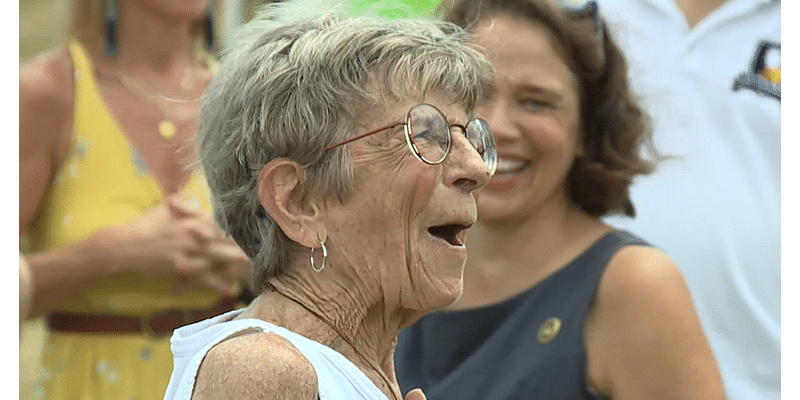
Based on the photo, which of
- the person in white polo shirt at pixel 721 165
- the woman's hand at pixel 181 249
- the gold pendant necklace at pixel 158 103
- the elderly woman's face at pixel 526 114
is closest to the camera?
the elderly woman's face at pixel 526 114

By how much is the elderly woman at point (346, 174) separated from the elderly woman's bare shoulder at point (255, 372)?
155mm

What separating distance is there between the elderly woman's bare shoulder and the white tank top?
0.08ft

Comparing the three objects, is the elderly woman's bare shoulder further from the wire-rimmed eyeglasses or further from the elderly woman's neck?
the wire-rimmed eyeglasses

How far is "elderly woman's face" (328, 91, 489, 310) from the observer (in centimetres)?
192

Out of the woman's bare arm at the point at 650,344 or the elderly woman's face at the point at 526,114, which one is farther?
the elderly woman's face at the point at 526,114

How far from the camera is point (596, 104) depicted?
3.08m

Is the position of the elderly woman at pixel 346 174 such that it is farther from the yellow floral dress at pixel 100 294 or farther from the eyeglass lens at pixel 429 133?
the yellow floral dress at pixel 100 294

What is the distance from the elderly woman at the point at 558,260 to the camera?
2.57 m

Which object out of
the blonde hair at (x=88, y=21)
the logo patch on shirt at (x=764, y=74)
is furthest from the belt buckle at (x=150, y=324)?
the logo patch on shirt at (x=764, y=74)

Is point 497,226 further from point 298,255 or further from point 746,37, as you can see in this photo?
point 746,37

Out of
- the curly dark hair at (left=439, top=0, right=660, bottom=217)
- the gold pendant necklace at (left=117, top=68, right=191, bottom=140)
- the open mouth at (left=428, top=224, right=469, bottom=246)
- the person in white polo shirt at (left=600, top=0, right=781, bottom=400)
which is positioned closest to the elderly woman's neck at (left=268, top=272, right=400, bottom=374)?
the open mouth at (left=428, top=224, right=469, bottom=246)

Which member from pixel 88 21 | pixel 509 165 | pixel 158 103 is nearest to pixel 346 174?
pixel 509 165

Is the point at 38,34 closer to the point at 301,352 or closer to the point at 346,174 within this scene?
the point at 346,174

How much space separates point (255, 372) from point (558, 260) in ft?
4.66
